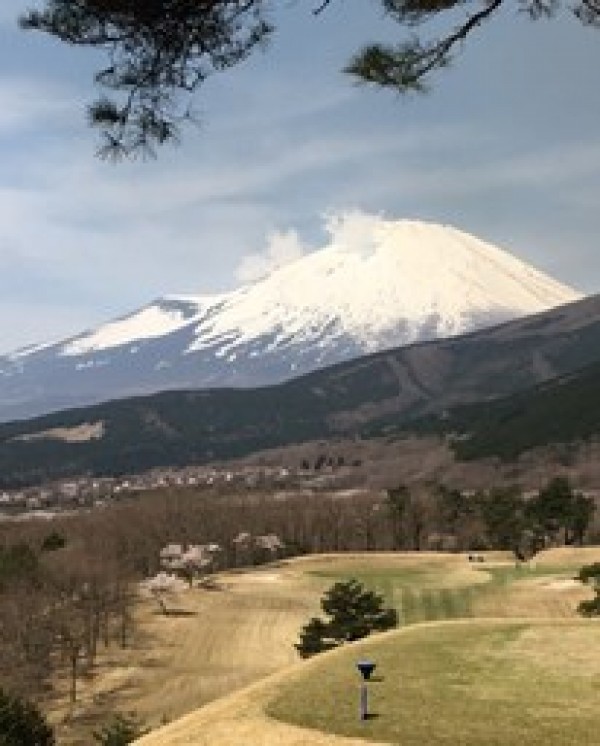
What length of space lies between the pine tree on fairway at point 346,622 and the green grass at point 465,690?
1251 inches

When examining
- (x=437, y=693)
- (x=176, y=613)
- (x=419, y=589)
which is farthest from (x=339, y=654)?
(x=419, y=589)

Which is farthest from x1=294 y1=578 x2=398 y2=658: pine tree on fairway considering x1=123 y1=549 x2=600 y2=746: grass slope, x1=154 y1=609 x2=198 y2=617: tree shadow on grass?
x1=154 y1=609 x2=198 y2=617: tree shadow on grass

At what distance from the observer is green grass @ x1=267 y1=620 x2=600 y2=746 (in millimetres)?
28547

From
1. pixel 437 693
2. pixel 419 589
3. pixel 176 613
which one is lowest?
pixel 176 613

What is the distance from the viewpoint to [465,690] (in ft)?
108

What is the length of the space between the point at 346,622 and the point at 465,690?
42.9 m

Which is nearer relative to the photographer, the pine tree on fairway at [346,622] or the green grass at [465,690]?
the green grass at [465,690]

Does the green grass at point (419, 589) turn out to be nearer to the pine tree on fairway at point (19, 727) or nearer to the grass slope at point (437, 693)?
the pine tree on fairway at point (19, 727)

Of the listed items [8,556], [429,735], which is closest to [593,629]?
[429,735]

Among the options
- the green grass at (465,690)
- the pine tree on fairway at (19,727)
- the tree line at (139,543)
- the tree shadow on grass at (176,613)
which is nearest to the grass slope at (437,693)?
the green grass at (465,690)

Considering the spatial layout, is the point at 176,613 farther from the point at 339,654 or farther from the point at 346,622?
the point at 339,654

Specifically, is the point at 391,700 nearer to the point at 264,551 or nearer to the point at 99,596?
the point at 99,596

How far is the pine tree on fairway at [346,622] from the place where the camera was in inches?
2936

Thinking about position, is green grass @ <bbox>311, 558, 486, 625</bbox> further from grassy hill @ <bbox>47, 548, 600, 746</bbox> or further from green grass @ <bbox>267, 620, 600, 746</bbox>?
green grass @ <bbox>267, 620, 600, 746</bbox>
